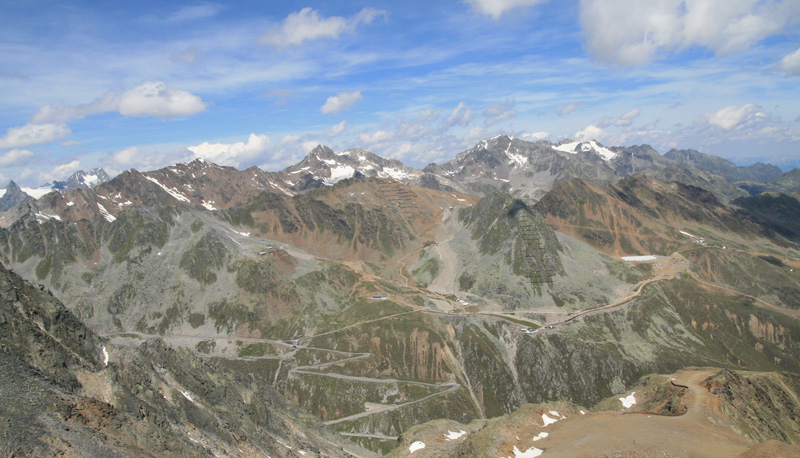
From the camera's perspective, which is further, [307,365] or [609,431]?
[307,365]

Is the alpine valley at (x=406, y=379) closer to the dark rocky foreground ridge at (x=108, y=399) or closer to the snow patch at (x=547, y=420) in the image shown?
the dark rocky foreground ridge at (x=108, y=399)

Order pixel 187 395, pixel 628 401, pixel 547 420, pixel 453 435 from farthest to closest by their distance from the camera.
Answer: pixel 628 401
pixel 453 435
pixel 547 420
pixel 187 395

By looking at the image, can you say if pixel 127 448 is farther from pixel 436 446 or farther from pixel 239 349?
pixel 239 349

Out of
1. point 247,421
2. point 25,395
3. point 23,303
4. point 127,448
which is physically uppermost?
point 23,303

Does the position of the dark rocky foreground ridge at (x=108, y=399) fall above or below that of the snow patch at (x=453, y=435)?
above

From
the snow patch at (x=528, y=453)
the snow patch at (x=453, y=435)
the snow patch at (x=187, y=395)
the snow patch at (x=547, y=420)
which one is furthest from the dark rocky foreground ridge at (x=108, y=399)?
the snow patch at (x=547, y=420)

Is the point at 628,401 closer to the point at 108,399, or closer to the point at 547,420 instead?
the point at 547,420

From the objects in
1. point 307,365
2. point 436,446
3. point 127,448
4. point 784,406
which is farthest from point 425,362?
point 127,448

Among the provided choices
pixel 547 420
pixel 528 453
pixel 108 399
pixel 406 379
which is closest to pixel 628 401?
pixel 547 420

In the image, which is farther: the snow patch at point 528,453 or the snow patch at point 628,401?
the snow patch at point 628,401
